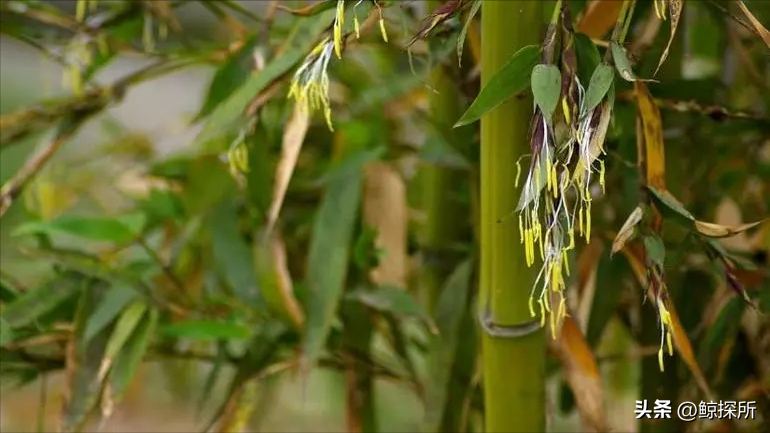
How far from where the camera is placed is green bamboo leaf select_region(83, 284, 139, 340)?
1.33 ft

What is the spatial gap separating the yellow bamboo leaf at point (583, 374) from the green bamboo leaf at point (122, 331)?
21 cm

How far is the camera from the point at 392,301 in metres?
0.43

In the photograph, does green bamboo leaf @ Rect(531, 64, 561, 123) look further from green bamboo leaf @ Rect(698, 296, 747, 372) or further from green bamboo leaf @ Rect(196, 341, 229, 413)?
green bamboo leaf @ Rect(196, 341, 229, 413)

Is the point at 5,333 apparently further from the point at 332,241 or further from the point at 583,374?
the point at 583,374

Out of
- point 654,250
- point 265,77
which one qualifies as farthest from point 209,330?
point 654,250

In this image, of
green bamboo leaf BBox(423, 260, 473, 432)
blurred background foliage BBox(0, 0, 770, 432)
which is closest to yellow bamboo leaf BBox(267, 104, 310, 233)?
blurred background foliage BBox(0, 0, 770, 432)

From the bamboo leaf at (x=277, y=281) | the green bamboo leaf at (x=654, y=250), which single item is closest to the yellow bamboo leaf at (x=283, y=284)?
the bamboo leaf at (x=277, y=281)

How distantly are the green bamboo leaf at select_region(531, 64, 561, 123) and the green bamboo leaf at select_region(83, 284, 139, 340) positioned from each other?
264 millimetres

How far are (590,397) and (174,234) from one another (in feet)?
1.00

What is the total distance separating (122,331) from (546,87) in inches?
10.3

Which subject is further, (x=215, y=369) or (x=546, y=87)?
(x=215, y=369)

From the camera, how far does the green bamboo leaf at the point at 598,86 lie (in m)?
0.23

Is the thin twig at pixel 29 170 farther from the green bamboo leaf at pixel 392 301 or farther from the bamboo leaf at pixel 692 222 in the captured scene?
the bamboo leaf at pixel 692 222

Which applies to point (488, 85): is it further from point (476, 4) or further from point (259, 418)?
point (259, 418)
